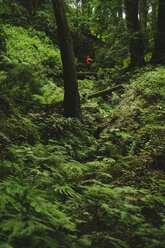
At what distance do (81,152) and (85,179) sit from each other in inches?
52.4

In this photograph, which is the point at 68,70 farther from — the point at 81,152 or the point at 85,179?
the point at 85,179

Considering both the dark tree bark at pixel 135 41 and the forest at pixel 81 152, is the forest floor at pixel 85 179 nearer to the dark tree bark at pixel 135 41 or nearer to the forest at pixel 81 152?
the forest at pixel 81 152

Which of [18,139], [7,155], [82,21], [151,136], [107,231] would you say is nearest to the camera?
[107,231]

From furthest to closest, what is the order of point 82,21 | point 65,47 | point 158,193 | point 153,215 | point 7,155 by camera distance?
point 82,21 < point 65,47 < point 7,155 < point 158,193 < point 153,215

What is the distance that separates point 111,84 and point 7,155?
7.50 metres

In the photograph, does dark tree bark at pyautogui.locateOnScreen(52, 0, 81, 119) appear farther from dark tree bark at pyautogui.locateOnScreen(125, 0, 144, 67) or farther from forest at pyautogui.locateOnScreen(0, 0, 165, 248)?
dark tree bark at pyautogui.locateOnScreen(125, 0, 144, 67)

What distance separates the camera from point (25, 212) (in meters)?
1.31

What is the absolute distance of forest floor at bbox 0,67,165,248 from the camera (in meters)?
1.33

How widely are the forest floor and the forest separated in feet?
0.04

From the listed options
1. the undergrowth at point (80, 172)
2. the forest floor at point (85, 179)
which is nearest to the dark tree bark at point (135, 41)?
the undergrowth at point (80, 172)

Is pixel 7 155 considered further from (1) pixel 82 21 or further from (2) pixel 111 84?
(1) pixel 82 21

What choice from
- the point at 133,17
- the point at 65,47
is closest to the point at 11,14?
the point at 133,17

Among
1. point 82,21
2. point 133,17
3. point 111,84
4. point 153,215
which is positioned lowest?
point 153,215

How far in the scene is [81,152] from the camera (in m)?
4.13
